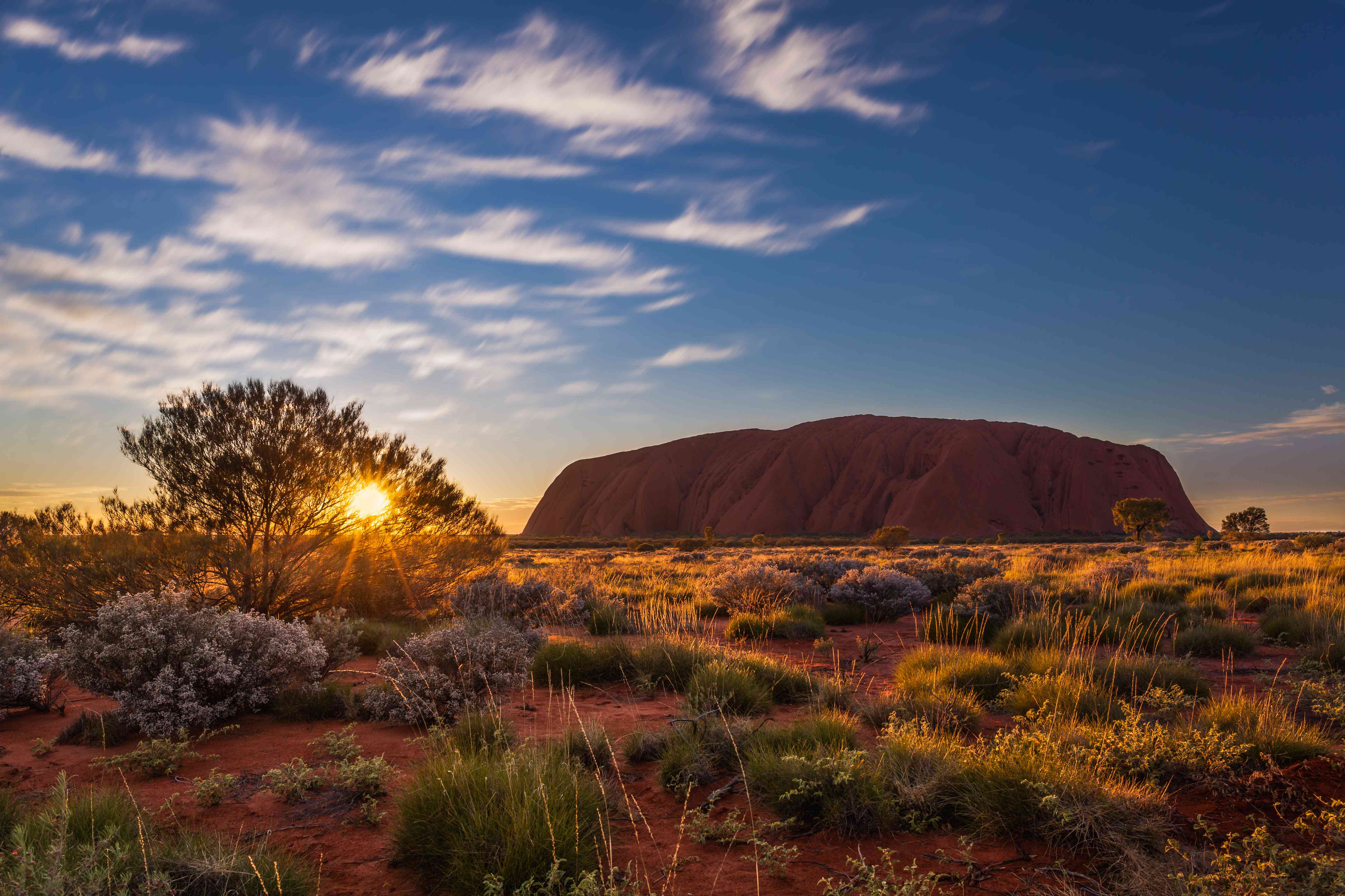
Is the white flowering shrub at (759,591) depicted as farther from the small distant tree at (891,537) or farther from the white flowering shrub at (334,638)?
the small distant tree at (891,537)

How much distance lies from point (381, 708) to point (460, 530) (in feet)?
23.3

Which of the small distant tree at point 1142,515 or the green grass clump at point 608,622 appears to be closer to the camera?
the green grass clump at point 608,622

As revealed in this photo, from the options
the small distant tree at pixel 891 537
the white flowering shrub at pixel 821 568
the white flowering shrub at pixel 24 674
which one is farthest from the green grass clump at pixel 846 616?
the small distant tree at pixel 891 537

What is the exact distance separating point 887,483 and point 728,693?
82.9 m

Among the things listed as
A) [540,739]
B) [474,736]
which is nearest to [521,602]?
[540,739]

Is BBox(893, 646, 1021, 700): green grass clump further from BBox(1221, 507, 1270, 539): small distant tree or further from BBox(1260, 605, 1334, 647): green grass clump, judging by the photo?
BBox(1221, 507, 1270, 539): small distant tree

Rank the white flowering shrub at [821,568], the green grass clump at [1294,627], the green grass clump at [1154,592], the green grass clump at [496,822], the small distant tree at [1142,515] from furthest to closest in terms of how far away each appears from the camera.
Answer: the small distant tree at [1142,515] < the white flowering shrub at [821,568] < the green grass clump at [1154,592] < the green grass clump at [1294,627] < the green grass clump at [496,822]

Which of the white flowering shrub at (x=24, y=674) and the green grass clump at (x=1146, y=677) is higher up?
the white flowering shrub at (x=24, y=674)

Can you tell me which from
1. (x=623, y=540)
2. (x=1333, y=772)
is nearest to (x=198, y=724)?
(x=1333, y=772)

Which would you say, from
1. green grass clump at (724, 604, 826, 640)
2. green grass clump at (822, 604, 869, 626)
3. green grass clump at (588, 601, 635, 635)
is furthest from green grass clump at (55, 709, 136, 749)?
green grass clump at (822, 604, 869, 626)

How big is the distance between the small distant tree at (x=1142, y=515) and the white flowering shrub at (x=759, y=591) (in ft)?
157

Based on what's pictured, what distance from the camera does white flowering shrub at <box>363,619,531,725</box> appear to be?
19.6 feet

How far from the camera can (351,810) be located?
4.19 m

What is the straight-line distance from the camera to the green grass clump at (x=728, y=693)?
5922 millimetres
